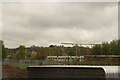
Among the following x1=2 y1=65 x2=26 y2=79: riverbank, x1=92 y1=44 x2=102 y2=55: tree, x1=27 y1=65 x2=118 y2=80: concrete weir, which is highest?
x1=92 y1=44 x2=102 y2=55: tree

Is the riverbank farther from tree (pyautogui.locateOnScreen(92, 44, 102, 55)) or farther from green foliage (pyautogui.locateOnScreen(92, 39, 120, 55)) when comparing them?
tree (pyautogui.locateOnScreen(92, 44, 102, 55))

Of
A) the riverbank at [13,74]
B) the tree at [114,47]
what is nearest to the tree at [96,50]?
the tree at [114,47]

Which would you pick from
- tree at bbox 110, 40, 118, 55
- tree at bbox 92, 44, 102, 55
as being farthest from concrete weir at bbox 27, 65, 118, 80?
tree at bbox 92, 44, 102, 55

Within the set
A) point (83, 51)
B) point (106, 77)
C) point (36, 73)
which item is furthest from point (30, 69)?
point (83, 51)

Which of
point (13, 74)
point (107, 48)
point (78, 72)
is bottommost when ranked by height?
point (13, 74)

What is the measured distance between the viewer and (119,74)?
34.3 feet

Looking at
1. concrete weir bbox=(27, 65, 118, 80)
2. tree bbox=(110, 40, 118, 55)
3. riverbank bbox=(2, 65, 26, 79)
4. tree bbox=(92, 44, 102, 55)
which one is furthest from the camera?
tree bbox=(92, 44, 102, 55)

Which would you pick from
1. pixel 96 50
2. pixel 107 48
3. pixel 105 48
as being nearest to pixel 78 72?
pixel 107 48

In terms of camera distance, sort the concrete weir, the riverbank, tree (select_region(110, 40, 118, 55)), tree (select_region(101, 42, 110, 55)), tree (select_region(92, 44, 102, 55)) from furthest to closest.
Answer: tree (select_region(92, 44, 102, 55)) → tree (select_region(101, 42, 110, 55)) → tree (select_region(110, 40, 118, 55)) → the riverbank → the concrete weir

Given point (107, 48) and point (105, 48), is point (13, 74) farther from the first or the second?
point (105, 48)

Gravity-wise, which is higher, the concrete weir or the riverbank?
the concrete weir

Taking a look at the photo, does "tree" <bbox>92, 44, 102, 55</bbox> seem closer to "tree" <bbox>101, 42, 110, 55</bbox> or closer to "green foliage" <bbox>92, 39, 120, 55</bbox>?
"green foliage" <bbox>92, 39, 120, 55</bbox>

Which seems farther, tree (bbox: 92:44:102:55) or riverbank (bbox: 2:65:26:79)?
tree (bbox: 92:44:102:55)

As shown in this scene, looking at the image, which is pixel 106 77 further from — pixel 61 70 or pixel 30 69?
pixel 30 69
